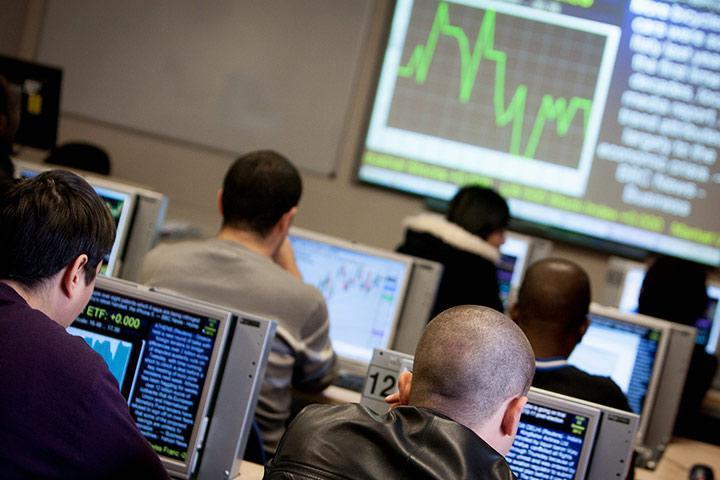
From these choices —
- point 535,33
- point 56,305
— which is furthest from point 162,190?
point 56,305

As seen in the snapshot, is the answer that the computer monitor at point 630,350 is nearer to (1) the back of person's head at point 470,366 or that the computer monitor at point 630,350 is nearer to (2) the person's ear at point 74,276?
(1) the back of person's head at point 470,366

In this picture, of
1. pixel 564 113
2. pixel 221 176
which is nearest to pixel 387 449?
pixel 564 113

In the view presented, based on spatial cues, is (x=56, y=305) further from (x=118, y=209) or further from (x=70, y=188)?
(x=118, y=209)

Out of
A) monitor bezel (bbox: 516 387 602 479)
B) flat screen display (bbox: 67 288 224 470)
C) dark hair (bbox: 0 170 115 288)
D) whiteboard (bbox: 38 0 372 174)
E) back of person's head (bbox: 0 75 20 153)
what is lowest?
flat screen display (bbox: 67 288 224 470)

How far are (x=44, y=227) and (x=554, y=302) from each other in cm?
152

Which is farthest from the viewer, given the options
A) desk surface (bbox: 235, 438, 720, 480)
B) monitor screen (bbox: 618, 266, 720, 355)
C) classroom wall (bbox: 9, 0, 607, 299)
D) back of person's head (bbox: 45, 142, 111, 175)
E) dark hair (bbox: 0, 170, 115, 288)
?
classroom wall (bbox: 9, 0, 607, 299)

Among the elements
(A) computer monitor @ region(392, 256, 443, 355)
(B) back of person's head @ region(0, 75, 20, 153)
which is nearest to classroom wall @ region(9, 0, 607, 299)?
(B) back of person's head @ region(0, 75, 20, 153)

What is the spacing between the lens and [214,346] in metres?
2.10

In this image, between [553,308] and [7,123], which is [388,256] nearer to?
[553,308]

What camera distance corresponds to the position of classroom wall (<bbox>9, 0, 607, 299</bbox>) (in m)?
6.04

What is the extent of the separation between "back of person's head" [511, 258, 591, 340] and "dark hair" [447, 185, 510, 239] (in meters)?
1.46

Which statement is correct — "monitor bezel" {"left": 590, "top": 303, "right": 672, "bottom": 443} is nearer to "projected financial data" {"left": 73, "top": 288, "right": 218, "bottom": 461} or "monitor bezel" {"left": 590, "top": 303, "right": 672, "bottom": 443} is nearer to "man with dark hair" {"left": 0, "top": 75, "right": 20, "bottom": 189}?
"projected financial data" {"left": 73, "top": 288, "right": 218, "bottom": 461}

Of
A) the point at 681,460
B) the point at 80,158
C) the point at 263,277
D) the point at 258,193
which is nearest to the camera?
the point at 263,277

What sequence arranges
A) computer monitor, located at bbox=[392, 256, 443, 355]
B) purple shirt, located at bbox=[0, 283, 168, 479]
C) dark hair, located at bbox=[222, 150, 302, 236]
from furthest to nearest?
1. computer monitor, located at bbox=[392, 256, 443, 355]
2. dark hair, located at bbox=[222, 150, 302, 236]
3. purple shirt, located at bbox=[0, 283, 168, 479]
